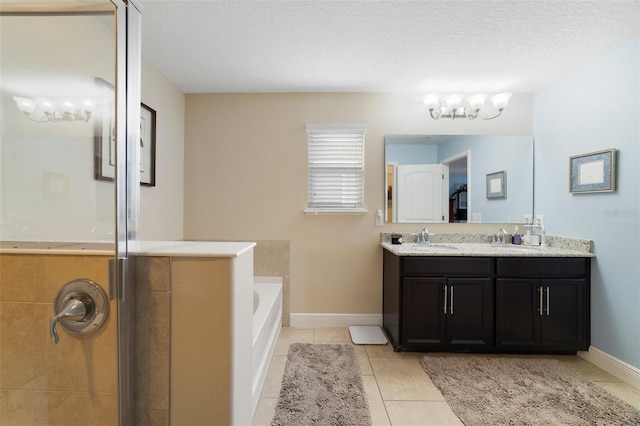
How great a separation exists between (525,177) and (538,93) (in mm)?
845

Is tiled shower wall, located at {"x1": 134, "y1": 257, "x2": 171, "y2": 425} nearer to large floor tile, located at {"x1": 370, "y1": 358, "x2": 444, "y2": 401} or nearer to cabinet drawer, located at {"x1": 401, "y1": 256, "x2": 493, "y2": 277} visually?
Result: large floor tile, located at {"x1": 370, "y1": 358, "x2": 444, "y2": 401}

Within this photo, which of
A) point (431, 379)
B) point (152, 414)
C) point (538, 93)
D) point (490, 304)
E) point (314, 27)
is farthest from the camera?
point (538, 93)

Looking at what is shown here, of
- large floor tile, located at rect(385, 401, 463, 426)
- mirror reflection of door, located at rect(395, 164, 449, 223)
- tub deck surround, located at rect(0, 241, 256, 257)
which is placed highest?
mirror reflection of door, located at rect(395, 164, 449, 223)

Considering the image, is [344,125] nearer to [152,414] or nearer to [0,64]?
[0,64]

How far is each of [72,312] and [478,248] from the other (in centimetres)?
279

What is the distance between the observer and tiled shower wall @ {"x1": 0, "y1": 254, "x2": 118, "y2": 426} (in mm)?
904

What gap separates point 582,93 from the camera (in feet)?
7.62

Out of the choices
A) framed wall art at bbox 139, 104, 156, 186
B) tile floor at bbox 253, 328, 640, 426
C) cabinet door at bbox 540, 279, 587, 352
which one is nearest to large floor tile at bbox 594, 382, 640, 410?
tile floor at bbox 253, 328, 640, 426

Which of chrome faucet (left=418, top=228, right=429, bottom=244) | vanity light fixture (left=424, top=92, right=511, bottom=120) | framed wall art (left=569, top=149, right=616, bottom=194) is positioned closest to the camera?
framed wall art (left=569, top=149, right=616, bottom=194)

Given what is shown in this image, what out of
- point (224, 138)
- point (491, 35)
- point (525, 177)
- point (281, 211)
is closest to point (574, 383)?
point (525, 177)

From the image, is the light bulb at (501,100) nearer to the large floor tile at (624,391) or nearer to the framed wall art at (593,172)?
A: the framed wall art at (593,172)

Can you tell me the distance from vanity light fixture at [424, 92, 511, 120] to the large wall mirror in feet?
0.71

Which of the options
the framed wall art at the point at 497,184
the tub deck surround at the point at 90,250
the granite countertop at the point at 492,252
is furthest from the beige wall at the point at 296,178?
the tub deck surround at the point at 90,250

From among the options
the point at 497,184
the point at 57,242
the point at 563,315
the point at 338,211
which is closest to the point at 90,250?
the point at 57,242
